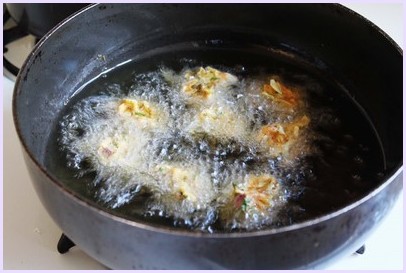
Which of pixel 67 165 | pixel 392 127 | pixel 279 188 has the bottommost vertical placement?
pixel 67 165

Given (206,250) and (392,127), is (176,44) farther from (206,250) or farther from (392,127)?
(206,250)

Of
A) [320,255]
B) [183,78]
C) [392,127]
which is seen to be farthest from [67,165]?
[392,127]

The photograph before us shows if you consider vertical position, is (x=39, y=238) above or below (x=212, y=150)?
below

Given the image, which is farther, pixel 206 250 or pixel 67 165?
pixel 67 165

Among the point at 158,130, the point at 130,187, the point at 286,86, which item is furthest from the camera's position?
the point at 286,86
